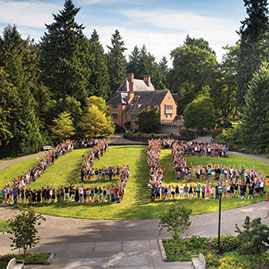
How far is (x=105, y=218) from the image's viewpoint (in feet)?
68.9

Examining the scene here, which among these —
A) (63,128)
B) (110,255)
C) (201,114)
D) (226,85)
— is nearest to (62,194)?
(110,255)

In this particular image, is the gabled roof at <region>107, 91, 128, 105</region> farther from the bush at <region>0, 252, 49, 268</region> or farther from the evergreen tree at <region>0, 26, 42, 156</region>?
the bush at <region>0, 252, 49, 268</region>

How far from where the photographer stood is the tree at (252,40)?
4841 cm

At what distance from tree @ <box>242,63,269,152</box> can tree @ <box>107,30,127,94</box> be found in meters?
51.0

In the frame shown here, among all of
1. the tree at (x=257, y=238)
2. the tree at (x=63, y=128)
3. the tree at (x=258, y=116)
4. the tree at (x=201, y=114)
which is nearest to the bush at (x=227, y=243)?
the tree at (x=257, y=238)

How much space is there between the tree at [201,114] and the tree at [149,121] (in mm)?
7007

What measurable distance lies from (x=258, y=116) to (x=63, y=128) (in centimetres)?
3028

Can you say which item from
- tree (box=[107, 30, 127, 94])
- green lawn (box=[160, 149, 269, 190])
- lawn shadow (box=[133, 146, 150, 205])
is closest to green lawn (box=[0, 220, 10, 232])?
lawn shadow (box=[133, 146, 150, 205])

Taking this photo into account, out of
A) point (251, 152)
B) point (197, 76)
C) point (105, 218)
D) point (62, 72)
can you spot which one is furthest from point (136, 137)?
point (105, 218)

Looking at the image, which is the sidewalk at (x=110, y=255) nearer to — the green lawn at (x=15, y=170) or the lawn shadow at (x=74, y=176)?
the lawn shadow at (x=74, y=176)

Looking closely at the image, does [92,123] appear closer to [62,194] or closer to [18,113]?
[18,113]

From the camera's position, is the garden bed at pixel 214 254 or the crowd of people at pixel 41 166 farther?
the crowd of people at pixel 41 166

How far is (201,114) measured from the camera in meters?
56.6

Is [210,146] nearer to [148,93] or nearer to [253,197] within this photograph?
[253,197]
